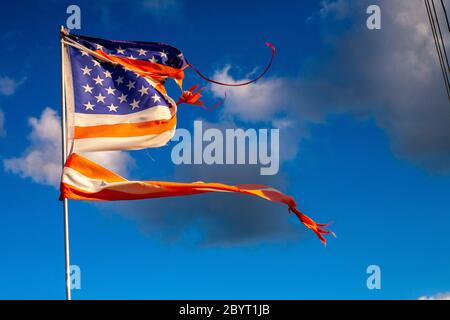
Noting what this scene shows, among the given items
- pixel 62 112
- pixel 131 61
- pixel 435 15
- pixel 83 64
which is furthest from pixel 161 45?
pixel 435 15

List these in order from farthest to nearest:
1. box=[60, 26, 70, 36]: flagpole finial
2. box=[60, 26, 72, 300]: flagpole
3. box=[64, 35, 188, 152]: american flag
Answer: box=[60, 26, 70, 36]: flagpole finial, box=[64, 35, 188, 152]: american flag, box=[60, 26, 72, 300]: flagpole

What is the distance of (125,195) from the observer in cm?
2427

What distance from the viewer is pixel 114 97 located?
84.1ft

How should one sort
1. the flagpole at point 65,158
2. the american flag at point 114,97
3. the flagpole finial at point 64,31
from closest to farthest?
the flagpole at point 65,158 → the american flag at point 114,97 → the flagpole finial at point 64,31

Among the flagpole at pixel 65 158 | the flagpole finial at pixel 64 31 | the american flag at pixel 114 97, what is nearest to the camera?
the flagpole at pixel 65 158

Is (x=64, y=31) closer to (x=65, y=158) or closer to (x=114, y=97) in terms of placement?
(x=114, y=97)

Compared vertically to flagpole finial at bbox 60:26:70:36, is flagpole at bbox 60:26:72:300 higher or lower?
lower

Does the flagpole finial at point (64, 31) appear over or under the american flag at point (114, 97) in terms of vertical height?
over

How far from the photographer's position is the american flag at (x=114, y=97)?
81.4ft

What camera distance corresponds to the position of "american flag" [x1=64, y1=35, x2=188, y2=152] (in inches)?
976

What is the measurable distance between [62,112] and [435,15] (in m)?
15.6

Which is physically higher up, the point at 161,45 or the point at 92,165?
the point at 161,45

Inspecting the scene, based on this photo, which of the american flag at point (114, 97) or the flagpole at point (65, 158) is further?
the american flag at point (114, 97)
